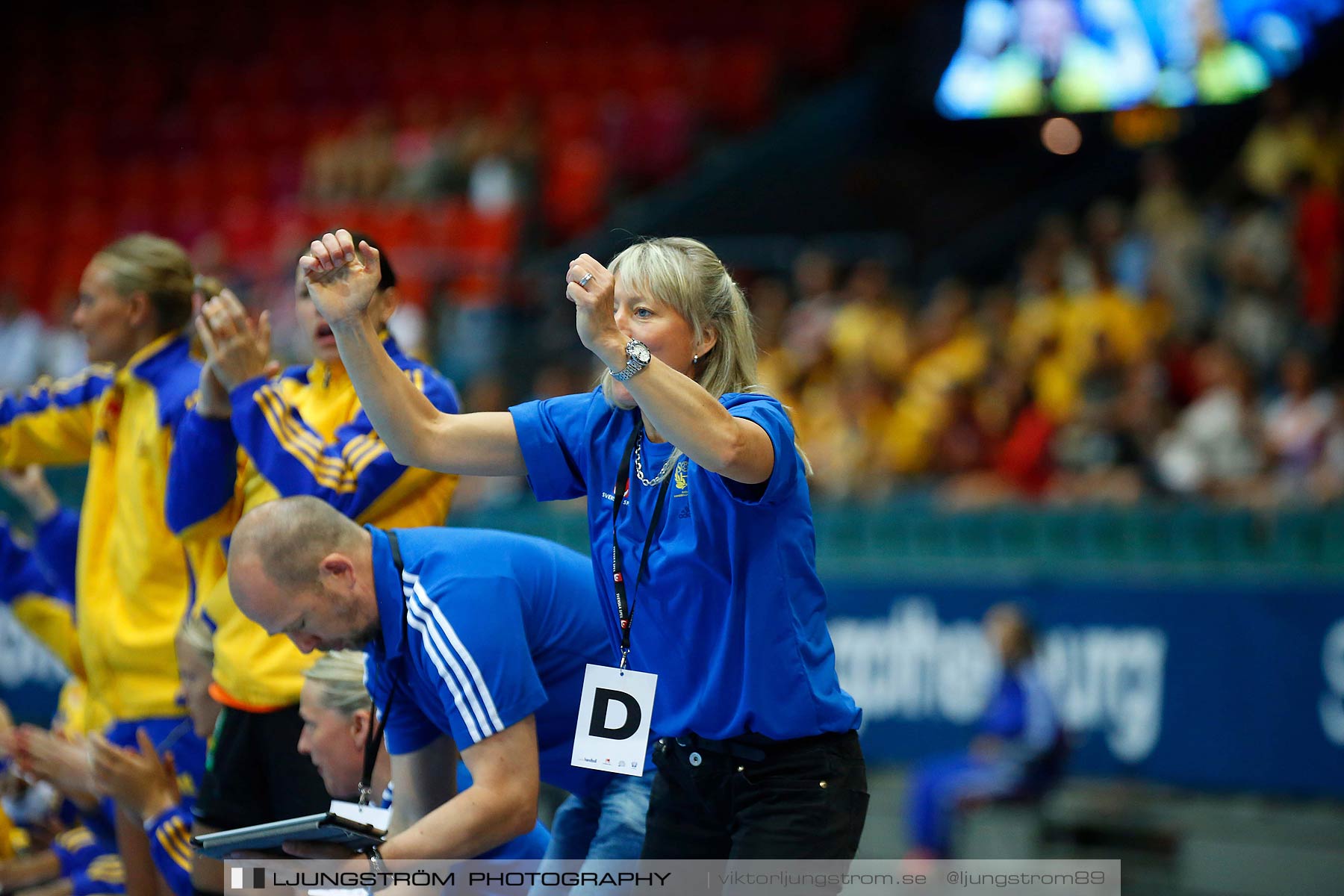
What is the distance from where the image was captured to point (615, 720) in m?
3.00

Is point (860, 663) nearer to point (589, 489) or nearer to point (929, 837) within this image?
point (929, 837)

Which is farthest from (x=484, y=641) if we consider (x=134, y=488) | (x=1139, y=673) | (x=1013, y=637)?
(x=1139, y=673)

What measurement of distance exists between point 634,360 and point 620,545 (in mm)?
474

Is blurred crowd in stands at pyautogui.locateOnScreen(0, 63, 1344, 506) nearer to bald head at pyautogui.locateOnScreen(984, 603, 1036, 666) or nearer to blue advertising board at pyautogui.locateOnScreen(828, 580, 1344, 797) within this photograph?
blue advertising board at pyautogui.locateOnScreen(828, 580, 1344, 797)

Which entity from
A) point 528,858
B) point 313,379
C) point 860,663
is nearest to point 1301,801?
point 860,663

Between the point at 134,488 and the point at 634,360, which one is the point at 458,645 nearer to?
the point at 634,360

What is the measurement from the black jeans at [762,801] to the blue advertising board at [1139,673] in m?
5.52

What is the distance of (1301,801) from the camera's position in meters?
7.68

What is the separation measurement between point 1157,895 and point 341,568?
5663 millimetres

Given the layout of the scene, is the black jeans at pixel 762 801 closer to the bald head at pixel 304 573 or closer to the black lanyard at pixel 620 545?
the black lanyard at pixel 620 545

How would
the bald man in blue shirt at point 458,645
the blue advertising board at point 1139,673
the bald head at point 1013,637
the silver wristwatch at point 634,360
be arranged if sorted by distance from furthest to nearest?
the bald head at point 1013,637, the blue advertising board at point 1139,673, the bald man in blue shirt at point 458,645, the silver wristwatch at point 634,360

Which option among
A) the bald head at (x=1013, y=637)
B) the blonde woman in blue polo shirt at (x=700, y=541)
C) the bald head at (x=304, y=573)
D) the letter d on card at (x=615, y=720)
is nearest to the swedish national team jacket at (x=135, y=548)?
the bald head at (x=304, y=573)

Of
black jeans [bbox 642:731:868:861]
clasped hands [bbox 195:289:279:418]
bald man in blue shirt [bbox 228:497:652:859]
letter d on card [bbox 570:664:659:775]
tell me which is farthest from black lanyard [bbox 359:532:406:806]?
clasped hands [bbox 195:289:279:418]

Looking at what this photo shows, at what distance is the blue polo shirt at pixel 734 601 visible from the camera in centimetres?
277
